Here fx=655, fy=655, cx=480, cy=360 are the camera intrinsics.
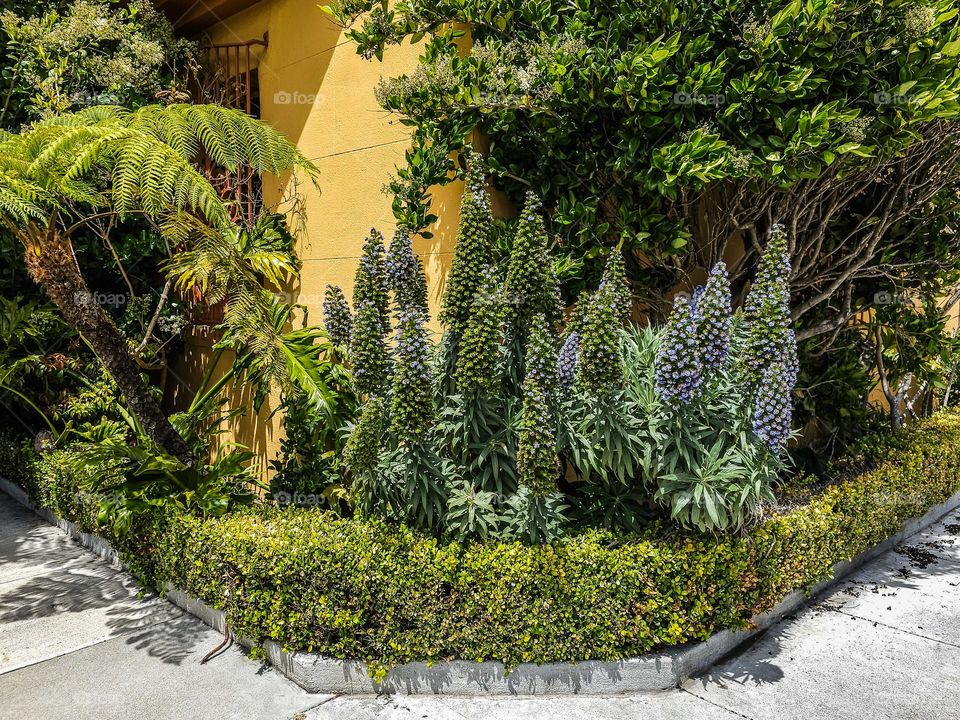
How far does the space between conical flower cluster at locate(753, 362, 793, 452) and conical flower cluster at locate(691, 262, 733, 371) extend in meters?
0.30

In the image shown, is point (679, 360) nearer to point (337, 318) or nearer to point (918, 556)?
point (337, 318)

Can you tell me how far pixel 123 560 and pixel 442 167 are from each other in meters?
3.97

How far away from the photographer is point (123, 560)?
5207mm

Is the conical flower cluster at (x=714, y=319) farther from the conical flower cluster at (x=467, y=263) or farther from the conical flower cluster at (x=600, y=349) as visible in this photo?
the conical flower cluster at (x=467, y=263)

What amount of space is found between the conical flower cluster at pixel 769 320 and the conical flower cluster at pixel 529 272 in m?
1.23

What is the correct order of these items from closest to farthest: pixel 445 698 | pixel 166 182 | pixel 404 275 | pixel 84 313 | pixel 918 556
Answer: pixel 445 698 < pixel 166 182 < pixel 404 275 < pixel 84 313 < pixel 918 556

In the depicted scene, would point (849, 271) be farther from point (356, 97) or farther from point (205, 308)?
point (205, 308)

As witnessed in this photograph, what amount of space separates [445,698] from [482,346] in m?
2.00

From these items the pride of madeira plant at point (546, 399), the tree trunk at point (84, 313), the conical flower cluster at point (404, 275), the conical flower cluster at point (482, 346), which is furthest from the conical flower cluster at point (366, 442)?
the tree trunk at point (84, 313)

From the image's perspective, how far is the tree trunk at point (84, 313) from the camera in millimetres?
4555

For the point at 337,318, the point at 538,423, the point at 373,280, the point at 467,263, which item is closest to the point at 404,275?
the point at 373,280

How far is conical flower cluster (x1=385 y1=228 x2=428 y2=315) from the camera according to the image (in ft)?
14.0

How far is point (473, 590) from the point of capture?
3.72 m

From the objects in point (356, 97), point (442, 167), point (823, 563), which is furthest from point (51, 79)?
point (823, 563)
